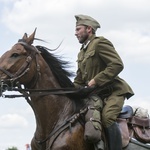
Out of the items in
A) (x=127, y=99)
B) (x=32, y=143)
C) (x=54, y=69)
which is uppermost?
(x=54, y=69)

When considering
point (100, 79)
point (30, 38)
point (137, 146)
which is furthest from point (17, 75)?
point (137, 146)

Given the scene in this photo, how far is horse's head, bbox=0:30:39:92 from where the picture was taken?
10.4m

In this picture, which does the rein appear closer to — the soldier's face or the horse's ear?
the horse's ear

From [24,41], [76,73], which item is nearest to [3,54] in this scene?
[24,41]

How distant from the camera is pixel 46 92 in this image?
10.8 m

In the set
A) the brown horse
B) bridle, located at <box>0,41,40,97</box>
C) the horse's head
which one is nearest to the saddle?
the brown horse

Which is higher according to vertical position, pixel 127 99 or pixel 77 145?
pixel 127 99

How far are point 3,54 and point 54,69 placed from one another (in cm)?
115

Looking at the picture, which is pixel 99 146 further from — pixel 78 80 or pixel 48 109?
pixel 78 80

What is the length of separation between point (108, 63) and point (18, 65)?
6.06 feet

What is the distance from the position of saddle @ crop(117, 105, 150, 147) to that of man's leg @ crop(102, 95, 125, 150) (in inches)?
14.0

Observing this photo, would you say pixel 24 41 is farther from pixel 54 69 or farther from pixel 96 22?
pixel 96 22

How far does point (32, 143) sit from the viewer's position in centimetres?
1106

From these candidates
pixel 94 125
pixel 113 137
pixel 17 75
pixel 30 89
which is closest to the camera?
pixel 94 125
